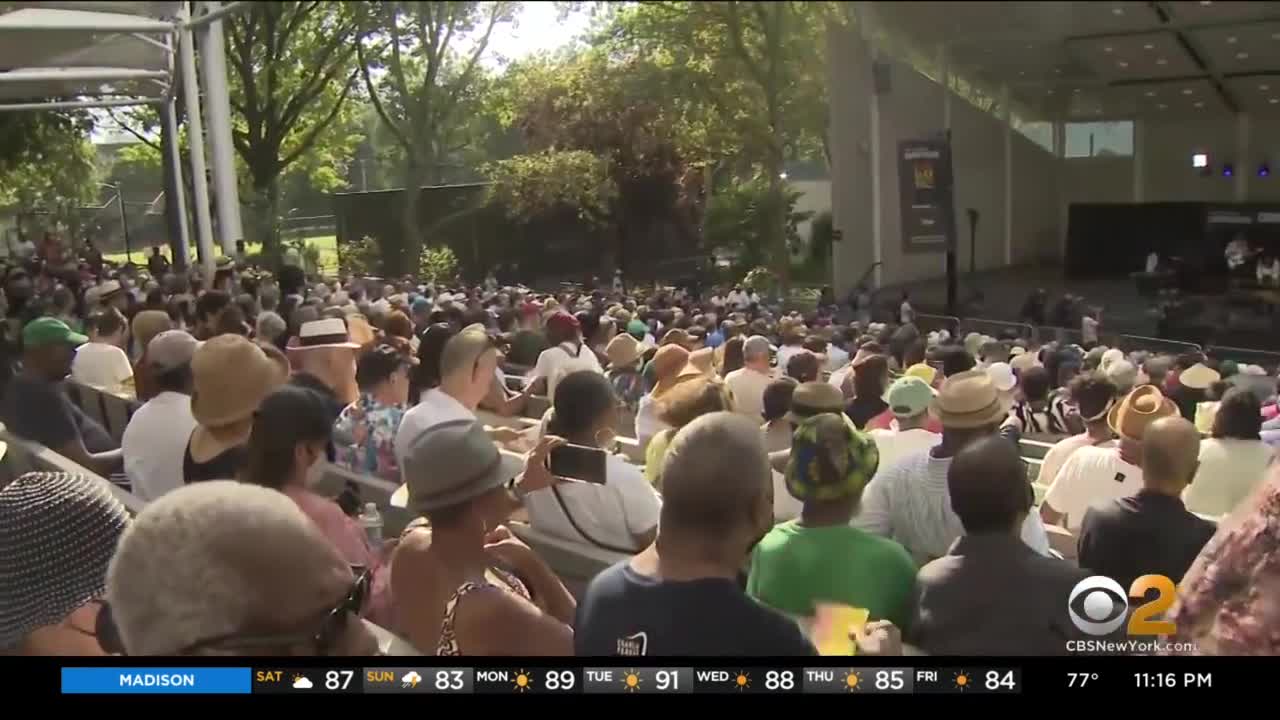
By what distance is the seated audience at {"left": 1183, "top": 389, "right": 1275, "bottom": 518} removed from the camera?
214 centimetres

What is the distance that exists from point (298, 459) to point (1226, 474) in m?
1.84

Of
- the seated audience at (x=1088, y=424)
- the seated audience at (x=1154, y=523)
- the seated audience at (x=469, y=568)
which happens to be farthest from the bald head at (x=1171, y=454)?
the seated audience at (x=469, y=568)

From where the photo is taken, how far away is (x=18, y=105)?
3600 millimetres

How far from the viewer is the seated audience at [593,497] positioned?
2.07 m

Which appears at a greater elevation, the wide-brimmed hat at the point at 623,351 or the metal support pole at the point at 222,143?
the metal support pole at the point at 222,143

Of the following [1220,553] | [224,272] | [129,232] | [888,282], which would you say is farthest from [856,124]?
[129,232]

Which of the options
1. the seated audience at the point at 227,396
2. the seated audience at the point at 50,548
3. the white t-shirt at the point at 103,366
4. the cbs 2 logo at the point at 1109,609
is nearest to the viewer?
the seated audience at the point at 50,548

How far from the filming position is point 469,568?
1836 mm

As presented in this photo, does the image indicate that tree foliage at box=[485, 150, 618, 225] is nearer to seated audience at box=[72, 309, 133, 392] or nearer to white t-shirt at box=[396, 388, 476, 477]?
white t-shirt at box=[396, 388, 476, 477]

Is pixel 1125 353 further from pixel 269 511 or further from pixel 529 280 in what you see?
A: pixel 269 511

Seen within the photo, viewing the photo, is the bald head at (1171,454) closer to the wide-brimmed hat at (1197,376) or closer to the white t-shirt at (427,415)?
the wide-brimmed hat at (1197,376)

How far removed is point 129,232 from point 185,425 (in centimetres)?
69

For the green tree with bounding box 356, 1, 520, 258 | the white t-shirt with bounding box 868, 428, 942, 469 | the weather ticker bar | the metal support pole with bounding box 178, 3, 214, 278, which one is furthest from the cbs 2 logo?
the metal support pole with bounding box 178, 3, 214, 278

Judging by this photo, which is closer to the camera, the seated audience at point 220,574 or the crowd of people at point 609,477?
the seated audience at point 220,574
